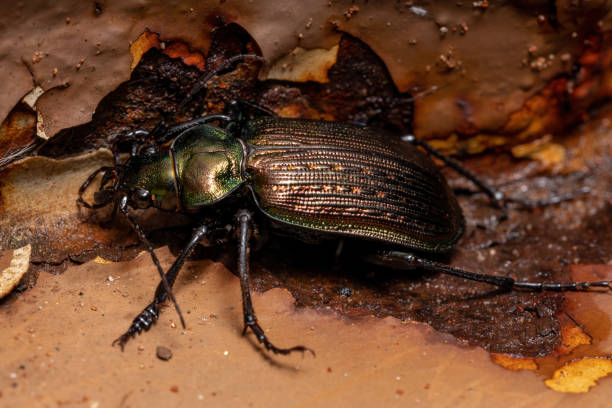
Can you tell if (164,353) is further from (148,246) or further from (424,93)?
(424,93)

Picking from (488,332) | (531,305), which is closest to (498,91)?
(531,305)

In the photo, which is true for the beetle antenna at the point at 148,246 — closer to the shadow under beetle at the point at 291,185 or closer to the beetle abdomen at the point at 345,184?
the shadow under beetle at the point at 291,185

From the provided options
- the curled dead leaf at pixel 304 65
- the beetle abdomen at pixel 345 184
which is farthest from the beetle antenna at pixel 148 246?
the curled dead leaf at pixel 304 65

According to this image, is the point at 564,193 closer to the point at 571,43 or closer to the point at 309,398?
the point at 571,43

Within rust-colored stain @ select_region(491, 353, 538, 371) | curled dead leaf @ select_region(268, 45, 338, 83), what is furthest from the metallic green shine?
rust-colored stain @ select_region(491, 353, 538, 371)

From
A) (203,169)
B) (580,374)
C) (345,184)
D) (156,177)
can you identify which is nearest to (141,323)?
(156,177)

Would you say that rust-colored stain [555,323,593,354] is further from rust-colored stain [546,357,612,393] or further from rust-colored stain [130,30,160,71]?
rust-colored stain [130,30,160,71]
